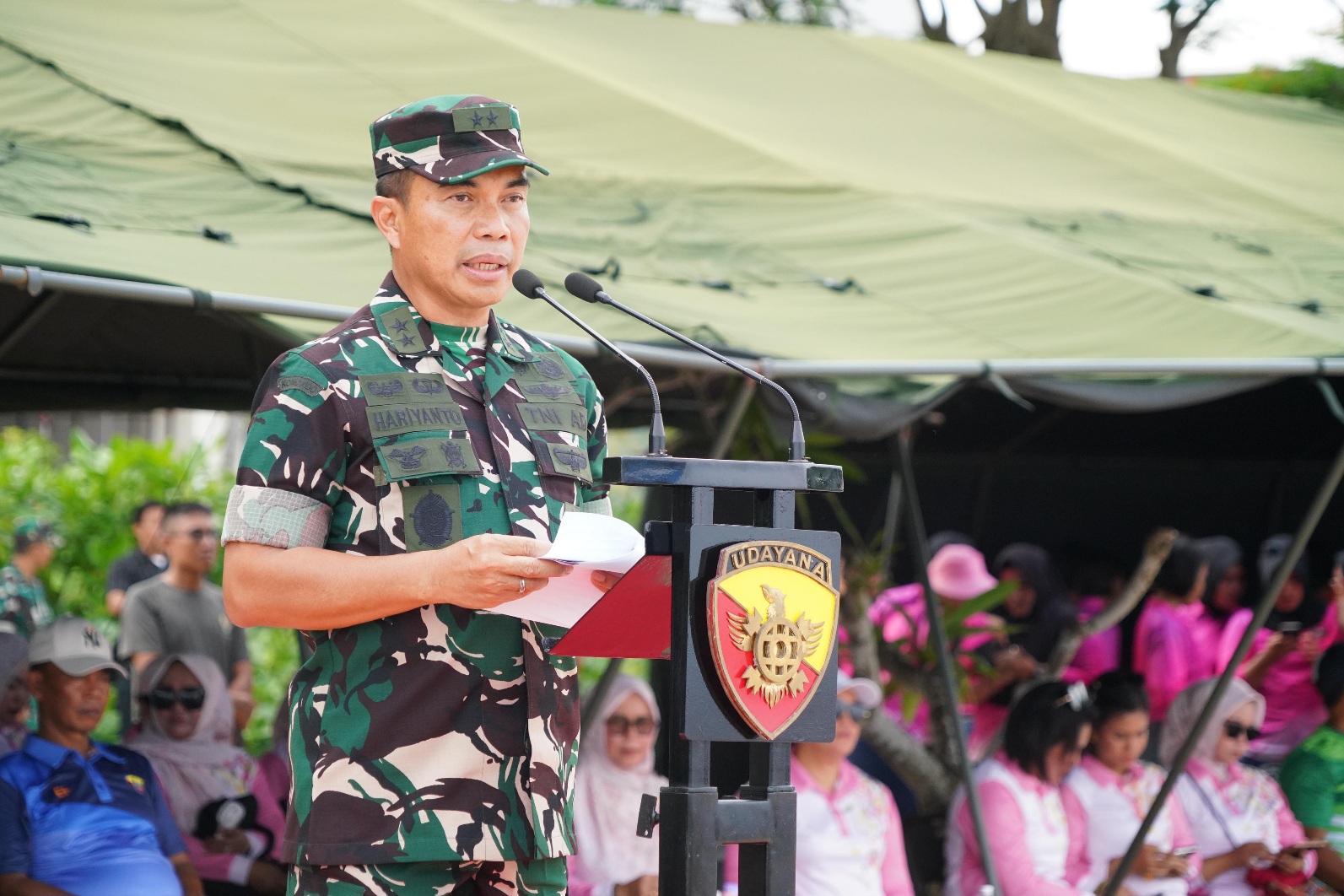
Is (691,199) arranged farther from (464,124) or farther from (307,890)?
(307,890)

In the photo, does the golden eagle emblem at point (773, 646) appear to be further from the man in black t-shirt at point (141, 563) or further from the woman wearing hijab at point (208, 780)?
the man in black t-shirt at point (141, 563)

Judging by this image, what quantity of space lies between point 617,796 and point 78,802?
138 centimetres

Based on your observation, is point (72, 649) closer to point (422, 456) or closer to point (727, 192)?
point (727, 192)

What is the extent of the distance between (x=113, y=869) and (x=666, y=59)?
3.59 meters

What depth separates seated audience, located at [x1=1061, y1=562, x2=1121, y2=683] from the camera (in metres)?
6.18

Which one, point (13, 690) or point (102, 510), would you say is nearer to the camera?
point (13, 690)

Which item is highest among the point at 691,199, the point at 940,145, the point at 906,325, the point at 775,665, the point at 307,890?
the point at 940,145

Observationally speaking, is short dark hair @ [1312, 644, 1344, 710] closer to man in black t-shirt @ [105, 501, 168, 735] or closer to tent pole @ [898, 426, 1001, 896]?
tent pole @ [898, 426, 1001, 896]

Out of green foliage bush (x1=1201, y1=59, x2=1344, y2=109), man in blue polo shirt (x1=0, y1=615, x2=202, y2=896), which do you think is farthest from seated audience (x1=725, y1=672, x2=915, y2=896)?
green foliage bush (x1=1201, y1=59, x2=1344, y2=109)

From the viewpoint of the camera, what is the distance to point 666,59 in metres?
5.97

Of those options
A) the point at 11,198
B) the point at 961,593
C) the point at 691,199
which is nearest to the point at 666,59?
the point at 691,199

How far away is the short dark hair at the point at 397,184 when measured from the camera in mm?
1747

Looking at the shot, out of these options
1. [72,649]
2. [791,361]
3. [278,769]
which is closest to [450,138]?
[791,361]

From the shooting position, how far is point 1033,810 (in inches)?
177
